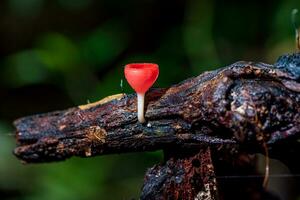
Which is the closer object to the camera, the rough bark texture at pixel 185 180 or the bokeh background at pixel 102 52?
the rough bark texture at pixel 185 180

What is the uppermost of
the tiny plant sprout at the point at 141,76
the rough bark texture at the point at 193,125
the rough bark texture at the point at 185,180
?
the tiny plant sprout at the point at 141,76

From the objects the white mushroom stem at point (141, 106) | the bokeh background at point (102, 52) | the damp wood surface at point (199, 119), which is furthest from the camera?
the bokeh background at point (102, 52)

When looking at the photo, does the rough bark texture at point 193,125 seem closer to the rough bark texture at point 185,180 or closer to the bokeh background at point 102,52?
the rough bark texture at point 185,180

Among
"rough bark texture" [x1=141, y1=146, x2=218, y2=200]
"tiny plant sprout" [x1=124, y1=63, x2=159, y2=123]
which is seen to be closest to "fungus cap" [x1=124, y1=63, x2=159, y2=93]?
"tiny plant sprout" [x1=124, y1=63, x2=159, y2=123]

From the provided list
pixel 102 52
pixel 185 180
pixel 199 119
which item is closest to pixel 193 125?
pixel 199 119

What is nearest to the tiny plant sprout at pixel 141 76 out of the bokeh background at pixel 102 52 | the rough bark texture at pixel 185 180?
the rough bark texture at pixel 185 180

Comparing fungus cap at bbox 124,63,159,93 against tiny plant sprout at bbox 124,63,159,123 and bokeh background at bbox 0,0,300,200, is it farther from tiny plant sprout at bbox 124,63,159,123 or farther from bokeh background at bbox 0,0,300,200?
bokeh background at bbox 0,0,300,200

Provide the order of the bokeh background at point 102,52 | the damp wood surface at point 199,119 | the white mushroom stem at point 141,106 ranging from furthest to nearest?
the bokeh background at point 102,52 < the white mushroom stem at point 141,106 < the damp wood surface at point 199,119

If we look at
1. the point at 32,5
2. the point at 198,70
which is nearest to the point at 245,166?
the point at 198,70
